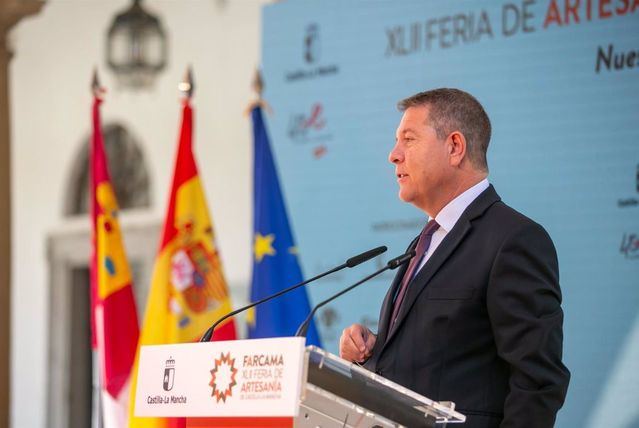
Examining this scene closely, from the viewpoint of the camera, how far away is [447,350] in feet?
7.34

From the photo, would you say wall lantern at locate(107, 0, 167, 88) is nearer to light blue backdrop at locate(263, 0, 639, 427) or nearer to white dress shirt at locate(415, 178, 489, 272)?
light blue backdrop at locate(263, 0, 639, 427)

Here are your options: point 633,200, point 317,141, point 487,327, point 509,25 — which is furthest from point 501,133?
point 487,327

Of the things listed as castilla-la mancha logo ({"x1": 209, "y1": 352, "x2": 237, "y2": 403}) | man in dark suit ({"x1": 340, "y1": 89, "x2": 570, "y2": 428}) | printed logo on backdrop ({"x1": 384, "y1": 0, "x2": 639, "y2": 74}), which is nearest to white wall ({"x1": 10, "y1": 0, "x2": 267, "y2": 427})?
printed logo on backdrop ({"x1": 384, "y1": 0, "x2": 639, "y2": 74})

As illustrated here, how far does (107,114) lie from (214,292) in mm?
2240

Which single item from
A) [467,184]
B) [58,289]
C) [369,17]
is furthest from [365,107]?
[58,289]

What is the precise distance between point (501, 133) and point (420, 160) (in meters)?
1.82

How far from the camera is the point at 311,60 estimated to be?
4898 millimetres

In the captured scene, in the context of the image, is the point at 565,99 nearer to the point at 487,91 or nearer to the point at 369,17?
the point at 487,91

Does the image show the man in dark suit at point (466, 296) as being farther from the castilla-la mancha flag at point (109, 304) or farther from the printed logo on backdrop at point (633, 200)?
the castilla-la mancha flag at point (109, 304)

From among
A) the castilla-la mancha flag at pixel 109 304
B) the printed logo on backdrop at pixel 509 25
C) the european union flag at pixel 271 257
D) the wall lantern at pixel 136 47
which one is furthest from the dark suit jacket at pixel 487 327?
the wall lantern at pixel 136 47

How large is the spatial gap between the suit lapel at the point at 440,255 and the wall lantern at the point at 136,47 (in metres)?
4.26

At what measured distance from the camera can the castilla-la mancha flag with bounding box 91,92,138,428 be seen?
15.4ft

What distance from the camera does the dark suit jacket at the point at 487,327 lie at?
2100 mm

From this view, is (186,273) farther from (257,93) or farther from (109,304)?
(257,93)
